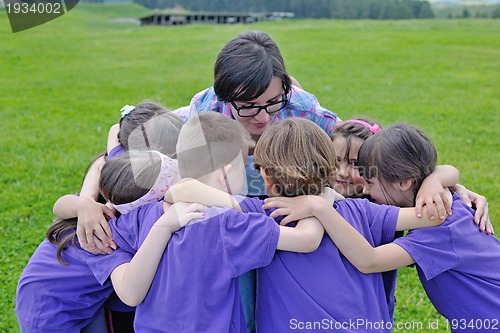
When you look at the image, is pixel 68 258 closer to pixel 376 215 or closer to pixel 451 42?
pixel 376 215

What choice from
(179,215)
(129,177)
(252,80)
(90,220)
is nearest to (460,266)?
(179,215)

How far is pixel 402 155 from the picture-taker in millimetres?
2498

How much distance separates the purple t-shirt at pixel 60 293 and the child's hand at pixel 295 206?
74 centimetres

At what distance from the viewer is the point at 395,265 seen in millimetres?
2236

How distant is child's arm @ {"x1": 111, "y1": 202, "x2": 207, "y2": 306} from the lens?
209 centimetres

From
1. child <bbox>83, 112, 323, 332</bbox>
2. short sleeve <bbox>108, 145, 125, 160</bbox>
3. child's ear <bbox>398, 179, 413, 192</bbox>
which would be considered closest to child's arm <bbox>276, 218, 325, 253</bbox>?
child <bbox>83, 112, 323, 332</bbox>

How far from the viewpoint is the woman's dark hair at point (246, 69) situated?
9.08 feet

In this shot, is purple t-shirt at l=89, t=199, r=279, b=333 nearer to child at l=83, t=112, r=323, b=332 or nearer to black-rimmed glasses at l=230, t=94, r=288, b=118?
child at l=83, t=112, r=323, b=332

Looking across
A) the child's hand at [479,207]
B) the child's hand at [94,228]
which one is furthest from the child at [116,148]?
the child's hand at [479,207]

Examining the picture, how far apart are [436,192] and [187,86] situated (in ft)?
30.9

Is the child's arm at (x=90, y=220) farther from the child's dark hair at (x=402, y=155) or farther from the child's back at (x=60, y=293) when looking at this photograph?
the child's dark hair at (x=402, y=155)

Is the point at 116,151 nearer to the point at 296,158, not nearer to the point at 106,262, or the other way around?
the point at 106,262

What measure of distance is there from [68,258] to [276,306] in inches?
34.7

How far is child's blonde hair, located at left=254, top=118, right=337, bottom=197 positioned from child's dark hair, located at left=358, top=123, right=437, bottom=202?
0.35m
